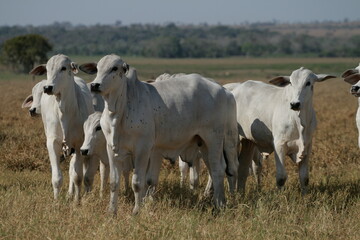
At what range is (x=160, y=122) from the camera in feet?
32.4

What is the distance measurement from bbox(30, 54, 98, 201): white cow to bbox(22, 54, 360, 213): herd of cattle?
0.04ft

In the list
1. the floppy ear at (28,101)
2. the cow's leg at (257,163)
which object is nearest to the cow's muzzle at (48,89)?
the floppy ear at (28,101)

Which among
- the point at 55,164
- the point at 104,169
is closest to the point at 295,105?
the point at 104,169

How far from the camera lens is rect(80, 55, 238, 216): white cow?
9.55 m

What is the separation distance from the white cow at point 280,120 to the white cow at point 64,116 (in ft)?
7.94

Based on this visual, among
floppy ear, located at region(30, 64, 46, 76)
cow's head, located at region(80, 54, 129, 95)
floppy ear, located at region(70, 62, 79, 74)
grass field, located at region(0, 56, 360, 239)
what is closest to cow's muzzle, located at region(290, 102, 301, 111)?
grass field, located at region(0, 56, 360, 239)

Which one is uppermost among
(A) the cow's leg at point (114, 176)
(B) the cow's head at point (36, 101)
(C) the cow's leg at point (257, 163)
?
(B) the cow's head at point (36, 101)

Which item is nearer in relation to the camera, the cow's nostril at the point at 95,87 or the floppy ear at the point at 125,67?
the cow's nostril at the point at 95,87

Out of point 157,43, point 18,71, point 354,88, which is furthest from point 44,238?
point 157,43

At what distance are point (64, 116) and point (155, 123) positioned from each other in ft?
5.15

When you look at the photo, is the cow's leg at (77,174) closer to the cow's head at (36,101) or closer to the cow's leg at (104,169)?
the cow's leg at (104,169)

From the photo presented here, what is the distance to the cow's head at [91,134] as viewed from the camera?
10.2 meters

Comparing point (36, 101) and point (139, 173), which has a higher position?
point (36, 101)

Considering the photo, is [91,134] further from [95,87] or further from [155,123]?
[95,87]
